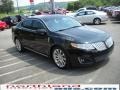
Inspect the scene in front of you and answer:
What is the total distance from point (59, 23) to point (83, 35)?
1360 millimetres

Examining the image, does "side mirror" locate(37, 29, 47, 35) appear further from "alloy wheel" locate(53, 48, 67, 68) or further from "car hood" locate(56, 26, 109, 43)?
"alloy wheel" locate(53, 48, 67, 68)

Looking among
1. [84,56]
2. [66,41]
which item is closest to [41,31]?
[66,41]

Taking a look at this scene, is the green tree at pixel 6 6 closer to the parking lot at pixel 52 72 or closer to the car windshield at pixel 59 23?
the car windshield at pixel 59 23

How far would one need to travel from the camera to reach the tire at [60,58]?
686cm

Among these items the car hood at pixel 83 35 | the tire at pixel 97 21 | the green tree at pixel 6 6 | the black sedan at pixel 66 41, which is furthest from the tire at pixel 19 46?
the green tree at pixel 6 6

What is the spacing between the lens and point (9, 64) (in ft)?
27.2

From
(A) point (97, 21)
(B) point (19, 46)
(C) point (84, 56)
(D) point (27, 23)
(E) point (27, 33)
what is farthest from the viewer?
(A) point (97, 21)

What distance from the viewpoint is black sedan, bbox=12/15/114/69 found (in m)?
6.56

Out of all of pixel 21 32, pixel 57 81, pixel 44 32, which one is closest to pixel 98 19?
pixel 21 32

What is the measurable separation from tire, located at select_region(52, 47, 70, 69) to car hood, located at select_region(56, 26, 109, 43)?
45 centimetres

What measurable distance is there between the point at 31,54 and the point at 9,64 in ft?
4.46

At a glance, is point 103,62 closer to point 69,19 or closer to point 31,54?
point 69,19

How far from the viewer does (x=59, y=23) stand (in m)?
8.08

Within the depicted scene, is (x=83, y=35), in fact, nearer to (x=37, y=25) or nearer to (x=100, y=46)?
(x=100, y=46)
